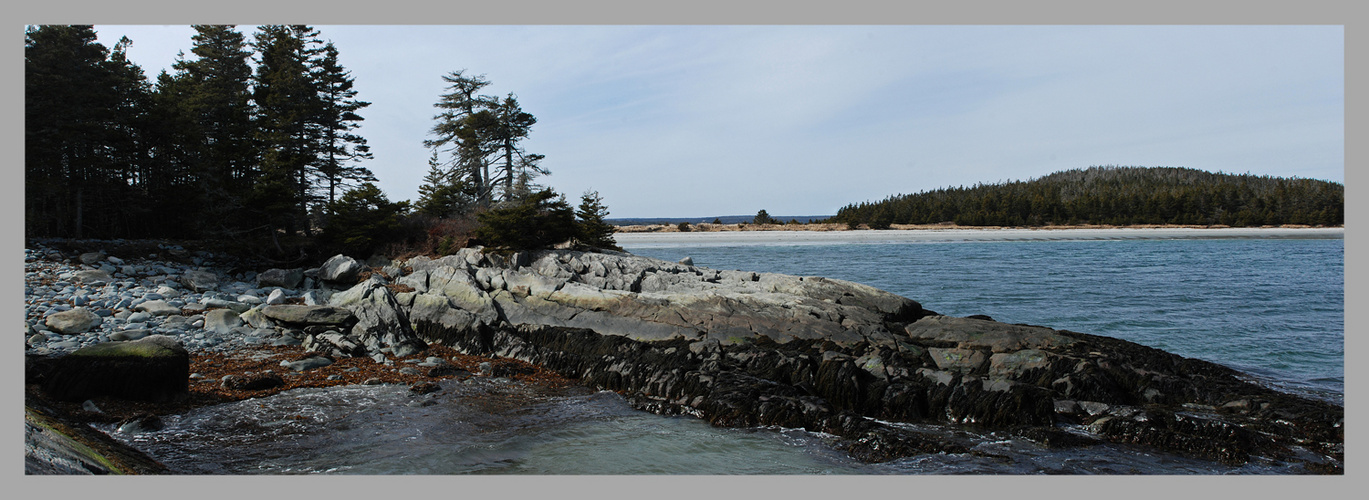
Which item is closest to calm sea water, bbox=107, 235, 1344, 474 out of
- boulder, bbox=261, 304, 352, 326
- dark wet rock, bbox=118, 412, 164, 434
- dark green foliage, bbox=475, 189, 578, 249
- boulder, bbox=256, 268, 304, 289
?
dark wet rock, bbox=118, 412, 164, 434

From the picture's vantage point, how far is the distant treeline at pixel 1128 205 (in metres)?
44.5

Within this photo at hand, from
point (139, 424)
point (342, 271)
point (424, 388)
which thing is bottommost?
point (424, 388)

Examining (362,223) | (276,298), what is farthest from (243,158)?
(276,298)

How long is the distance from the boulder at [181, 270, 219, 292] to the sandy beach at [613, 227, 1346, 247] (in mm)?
27424

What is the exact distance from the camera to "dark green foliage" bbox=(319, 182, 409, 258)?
17.8m

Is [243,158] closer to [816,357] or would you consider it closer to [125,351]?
[125,351]

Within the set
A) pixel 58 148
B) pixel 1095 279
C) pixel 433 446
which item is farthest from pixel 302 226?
pixel 1095 279

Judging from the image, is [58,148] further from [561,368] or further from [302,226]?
[561,368]

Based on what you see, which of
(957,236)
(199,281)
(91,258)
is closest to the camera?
(91,258)

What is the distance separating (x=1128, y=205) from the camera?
192 ft

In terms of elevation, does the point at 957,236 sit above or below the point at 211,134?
below

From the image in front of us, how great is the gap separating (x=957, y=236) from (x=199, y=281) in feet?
159

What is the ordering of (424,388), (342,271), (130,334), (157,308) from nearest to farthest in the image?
(424,388), (130,334), (157,308), (342,271)

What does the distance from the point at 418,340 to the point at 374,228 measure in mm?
7599
